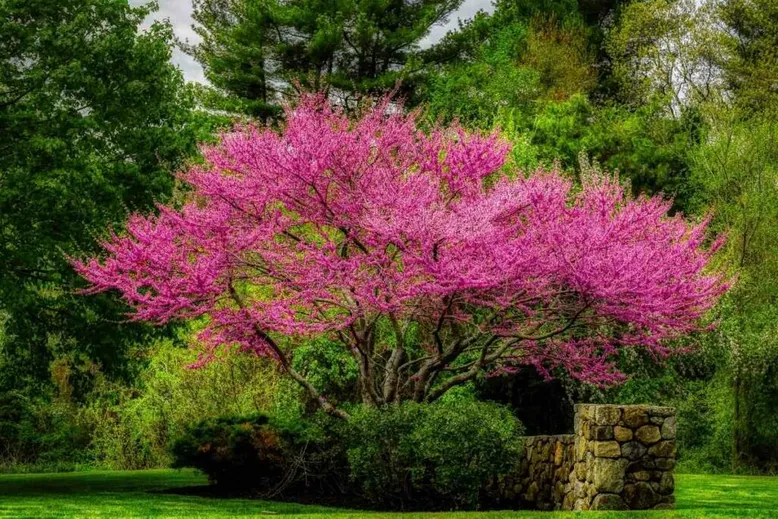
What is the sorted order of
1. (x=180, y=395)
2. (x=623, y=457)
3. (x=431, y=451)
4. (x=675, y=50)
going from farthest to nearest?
(x=675, y=50) < (x=180, y=395) < (x=431, y=451) < (x=623, y=457)

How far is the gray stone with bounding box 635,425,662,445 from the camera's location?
1229 centimetres

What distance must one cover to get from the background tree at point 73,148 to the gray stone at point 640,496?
27.1 feet

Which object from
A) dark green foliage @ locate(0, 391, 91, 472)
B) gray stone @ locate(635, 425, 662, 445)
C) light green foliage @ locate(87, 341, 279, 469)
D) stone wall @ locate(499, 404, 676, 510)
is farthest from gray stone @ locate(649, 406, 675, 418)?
dark green foliage @ locate(0, 391, 91, 472)

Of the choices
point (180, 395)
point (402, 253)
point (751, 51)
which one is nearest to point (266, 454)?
point (402, 253)

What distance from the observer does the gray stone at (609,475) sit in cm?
1216

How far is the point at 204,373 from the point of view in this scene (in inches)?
850

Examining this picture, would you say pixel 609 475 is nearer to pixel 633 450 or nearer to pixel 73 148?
pixel 633 450

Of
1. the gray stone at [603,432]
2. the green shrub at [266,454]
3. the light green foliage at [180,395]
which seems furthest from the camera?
the light green foliage at [180,395]

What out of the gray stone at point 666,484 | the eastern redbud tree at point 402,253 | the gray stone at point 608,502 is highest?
the eastern redbud tree at point 402,253

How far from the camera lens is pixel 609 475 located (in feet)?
39.9

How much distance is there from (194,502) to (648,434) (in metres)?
6.31

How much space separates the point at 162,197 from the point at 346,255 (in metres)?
3.47

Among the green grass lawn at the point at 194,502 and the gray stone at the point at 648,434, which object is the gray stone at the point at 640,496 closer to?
the green grass lawn at the point at 194,502

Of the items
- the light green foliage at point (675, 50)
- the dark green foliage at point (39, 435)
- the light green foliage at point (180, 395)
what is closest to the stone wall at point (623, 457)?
the light green foliage at point (180, 395)
